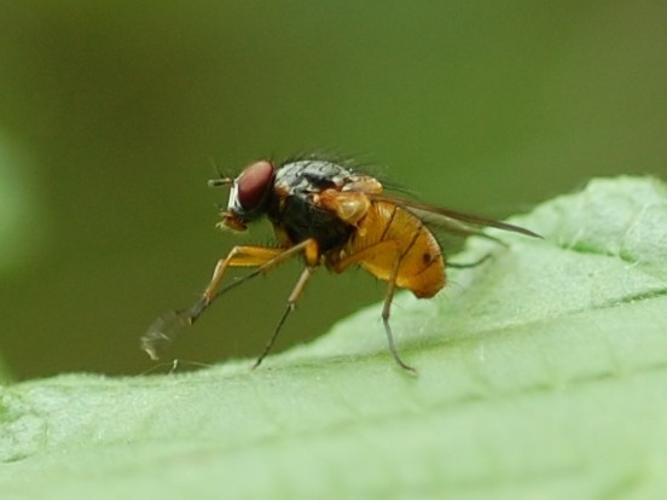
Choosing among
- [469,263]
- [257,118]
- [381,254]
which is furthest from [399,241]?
[257,118]

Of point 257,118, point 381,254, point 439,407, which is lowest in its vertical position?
point 257,118

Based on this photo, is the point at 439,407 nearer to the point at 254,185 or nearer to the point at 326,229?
the point at 326,229

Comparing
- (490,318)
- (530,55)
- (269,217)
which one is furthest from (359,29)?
(490,318)

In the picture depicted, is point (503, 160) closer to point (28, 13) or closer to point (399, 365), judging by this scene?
point (28, 13)

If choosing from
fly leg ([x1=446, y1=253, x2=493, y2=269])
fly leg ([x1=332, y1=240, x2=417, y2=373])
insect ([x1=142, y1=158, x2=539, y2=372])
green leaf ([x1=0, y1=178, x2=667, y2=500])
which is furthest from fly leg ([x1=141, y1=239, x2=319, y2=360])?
fly leg ([x1=446, y1=253, x2=493, y2=269])

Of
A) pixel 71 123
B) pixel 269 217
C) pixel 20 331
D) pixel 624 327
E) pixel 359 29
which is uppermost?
pixel 624 327

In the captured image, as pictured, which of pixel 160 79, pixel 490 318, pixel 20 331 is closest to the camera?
pixel 490 318

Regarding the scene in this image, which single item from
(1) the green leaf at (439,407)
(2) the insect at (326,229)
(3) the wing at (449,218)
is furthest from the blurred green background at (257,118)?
(1) the green leaf at (439,407)
